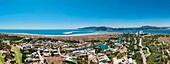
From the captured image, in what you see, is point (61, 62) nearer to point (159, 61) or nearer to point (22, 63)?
point (22, 63)

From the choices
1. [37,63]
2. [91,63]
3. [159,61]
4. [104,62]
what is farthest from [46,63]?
[159,61]

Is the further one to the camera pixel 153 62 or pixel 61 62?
pixel 61 62

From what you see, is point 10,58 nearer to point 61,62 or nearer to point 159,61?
point 61,62

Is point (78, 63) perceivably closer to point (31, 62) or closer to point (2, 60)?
point (31, 62)

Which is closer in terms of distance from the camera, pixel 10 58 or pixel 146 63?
pixel 146 63

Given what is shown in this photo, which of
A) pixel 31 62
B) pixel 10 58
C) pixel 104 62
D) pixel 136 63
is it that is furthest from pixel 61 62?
pixel 136 63

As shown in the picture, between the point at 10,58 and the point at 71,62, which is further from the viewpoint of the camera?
the point at 10,58

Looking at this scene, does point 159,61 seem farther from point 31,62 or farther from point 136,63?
point 31,62

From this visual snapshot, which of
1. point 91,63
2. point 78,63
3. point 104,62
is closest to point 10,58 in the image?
point 78,63
